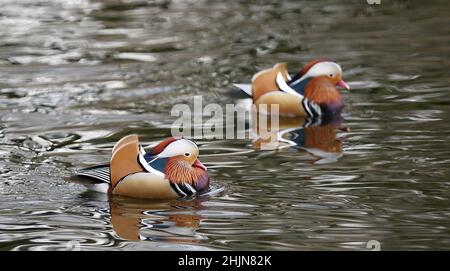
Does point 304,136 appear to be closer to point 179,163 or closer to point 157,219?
point 179,163

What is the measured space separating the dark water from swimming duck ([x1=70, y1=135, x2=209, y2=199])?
0.37 feet

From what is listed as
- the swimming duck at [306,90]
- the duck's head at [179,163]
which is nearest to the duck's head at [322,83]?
the swimming duck at [306,90]

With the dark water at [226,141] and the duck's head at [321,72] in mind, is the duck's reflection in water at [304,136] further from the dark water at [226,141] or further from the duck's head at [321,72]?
the duck's head at [321,72]

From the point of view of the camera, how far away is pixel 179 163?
915 cm

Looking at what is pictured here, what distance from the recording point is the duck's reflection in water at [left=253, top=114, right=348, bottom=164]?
10651 mm

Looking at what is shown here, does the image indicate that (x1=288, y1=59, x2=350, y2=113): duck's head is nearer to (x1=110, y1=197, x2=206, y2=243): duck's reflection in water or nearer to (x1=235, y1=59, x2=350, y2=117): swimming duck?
(x1=235, y1=59, x2=350, y2=117): swimming duck

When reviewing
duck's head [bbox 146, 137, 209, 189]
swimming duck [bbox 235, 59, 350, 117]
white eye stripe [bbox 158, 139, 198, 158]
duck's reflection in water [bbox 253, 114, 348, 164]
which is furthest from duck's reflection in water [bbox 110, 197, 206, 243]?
swimming duck [bbox 235, 59, 350, 117]

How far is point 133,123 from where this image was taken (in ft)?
38.7

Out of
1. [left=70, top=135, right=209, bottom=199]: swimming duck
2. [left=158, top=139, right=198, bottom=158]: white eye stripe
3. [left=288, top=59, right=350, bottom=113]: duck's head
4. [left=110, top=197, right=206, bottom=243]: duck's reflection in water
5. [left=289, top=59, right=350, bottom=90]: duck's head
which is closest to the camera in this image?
[left=110, top=197, right=206, bottom=243]: duck's reflection in water

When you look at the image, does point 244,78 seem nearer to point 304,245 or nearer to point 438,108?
point 438,108

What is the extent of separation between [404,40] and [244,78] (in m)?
2.67

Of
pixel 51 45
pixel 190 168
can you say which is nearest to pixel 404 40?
pixel 51 45

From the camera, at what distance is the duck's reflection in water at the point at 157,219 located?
26.7 feet

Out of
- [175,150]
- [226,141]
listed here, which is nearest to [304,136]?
[226,141]
